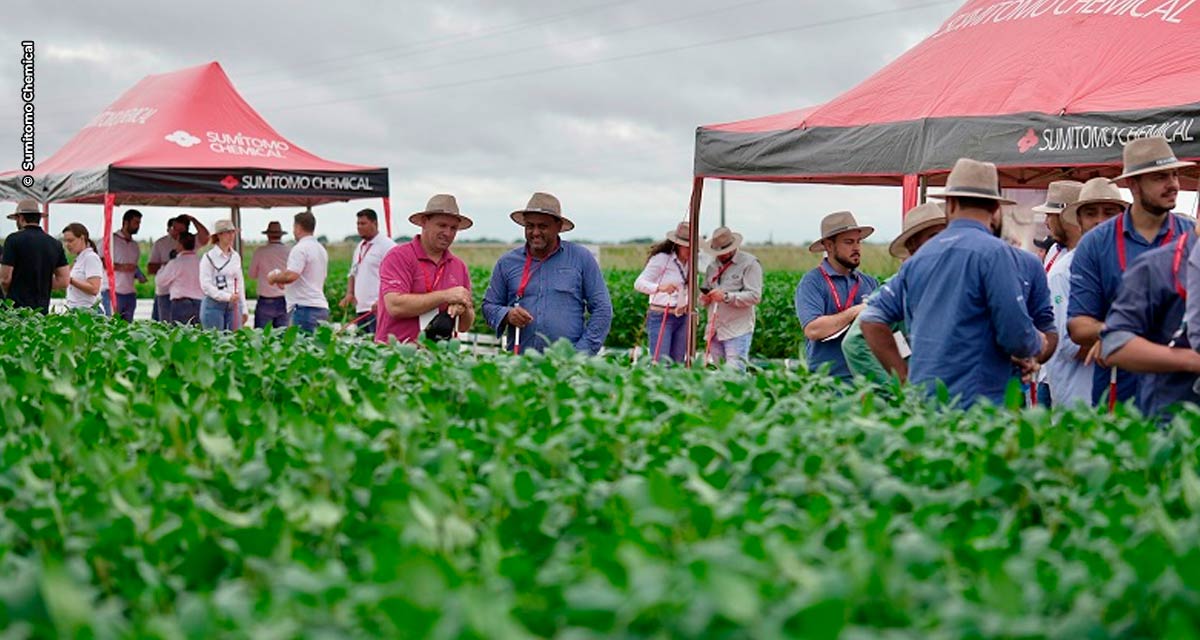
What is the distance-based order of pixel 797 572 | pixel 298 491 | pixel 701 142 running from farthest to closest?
pixel 701 142
pixel 298 491
pixel 797 572

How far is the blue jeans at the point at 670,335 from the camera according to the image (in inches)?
488

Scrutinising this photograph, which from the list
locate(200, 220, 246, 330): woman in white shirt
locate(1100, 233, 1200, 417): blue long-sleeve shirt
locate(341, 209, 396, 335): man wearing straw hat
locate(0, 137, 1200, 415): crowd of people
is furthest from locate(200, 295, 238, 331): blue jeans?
locate(1100, 233, 1200, 417): blue long-sleeve shirt

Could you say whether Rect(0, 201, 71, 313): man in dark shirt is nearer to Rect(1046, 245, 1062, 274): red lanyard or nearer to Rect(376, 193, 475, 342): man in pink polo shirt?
Rect(376, 193, 475, 342): man in pink polo shirt

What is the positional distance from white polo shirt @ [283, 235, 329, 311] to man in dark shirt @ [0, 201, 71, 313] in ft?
7.32

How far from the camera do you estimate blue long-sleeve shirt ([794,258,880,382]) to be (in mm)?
7551

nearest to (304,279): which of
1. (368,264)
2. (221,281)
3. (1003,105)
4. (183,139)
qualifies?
(221,281)

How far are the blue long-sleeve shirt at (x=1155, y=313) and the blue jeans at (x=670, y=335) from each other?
7314 millimetres

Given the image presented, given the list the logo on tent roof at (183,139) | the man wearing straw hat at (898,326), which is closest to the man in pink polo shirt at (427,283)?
the man wearing straw hat at (898,326)

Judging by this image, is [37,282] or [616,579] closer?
A: [616,579]

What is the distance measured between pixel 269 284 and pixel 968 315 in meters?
10.4

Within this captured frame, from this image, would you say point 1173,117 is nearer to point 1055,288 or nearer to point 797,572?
point 1055,288

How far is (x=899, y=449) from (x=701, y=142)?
813 cm

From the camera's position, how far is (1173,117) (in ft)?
26.7

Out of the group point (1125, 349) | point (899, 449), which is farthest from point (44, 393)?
point (1125, 349)
